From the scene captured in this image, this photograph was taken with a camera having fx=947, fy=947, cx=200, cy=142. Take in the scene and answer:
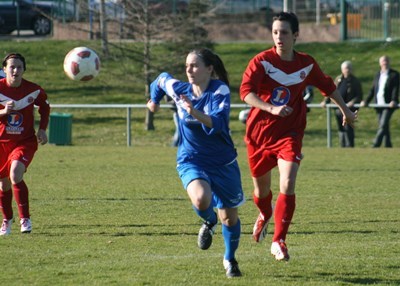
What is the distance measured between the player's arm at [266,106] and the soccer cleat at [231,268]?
1229 millimetres

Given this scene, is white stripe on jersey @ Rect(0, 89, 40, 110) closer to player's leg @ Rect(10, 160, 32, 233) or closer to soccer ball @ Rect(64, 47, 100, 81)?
player's leg @ Rect(10, 160, 32, 233)

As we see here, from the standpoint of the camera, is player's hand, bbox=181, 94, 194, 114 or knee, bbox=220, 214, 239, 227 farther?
knee, bbox=220, 214, 239, 227

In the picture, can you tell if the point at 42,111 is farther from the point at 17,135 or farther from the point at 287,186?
the point at 287,186

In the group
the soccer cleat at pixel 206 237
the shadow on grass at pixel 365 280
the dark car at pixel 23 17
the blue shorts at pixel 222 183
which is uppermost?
the dark car at pixel 23 17

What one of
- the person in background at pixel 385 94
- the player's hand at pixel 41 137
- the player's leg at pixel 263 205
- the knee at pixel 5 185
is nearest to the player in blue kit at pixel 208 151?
the player's leg at pixel 263 205

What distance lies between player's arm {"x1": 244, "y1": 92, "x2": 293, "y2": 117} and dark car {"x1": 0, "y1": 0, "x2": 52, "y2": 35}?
26.7 metres

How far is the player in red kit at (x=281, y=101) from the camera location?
779 cm

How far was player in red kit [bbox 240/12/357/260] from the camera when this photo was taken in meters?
7.79

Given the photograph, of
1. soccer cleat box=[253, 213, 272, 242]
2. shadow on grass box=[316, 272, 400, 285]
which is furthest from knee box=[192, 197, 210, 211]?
soccer cleat box=[253, 213, 272, 242]

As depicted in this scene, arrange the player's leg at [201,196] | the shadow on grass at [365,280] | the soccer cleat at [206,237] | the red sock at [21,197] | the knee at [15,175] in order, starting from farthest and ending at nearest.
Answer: the red sock at [21,197] → the knee at [15,175] → the soccer cleat at [206,237] → the player's leg at [201,196] → the shadow on grass at [365,280]

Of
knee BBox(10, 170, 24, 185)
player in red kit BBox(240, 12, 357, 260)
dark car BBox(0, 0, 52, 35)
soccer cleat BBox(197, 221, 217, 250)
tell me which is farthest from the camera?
dark car BBox(0, 0, 52, 35)

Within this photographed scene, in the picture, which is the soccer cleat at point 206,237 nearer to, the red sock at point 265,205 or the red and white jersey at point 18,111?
the red sock at point 265,205

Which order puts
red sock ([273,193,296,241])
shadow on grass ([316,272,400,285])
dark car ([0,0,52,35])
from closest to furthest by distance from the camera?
shadow on grass ([316,272,400,285]) → red sock ([273,193,296,241]) → dark car ([0,0,52,35])

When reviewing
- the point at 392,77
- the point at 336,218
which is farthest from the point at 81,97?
the point at 336,218
